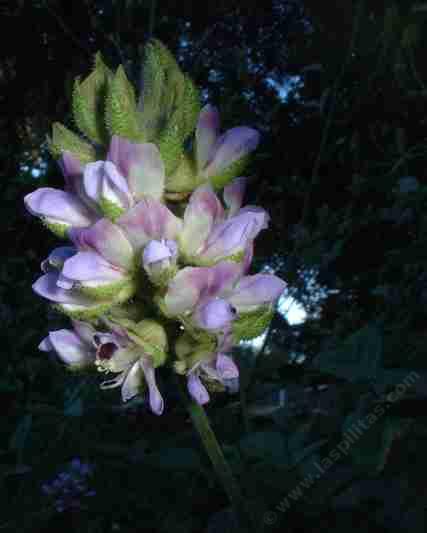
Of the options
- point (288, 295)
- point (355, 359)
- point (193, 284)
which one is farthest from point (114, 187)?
point (288, 295)

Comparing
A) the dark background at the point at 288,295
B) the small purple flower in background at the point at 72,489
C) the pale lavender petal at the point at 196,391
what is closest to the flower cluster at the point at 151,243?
the pale lavender petal at the point at 196,391

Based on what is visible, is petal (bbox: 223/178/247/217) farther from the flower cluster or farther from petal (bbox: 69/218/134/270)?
petal (bbox: 69/218/134/270)

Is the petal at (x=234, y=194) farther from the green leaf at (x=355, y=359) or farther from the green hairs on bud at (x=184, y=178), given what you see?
the green leaf at (x=355, y=359)

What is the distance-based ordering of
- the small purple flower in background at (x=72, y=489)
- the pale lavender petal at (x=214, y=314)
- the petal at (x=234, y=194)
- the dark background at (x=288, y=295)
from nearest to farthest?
the pale lavender petal at (x=214, y=314) → the petal at (x=234, y=194) → the dark background at (x=288, y=295) → the small purple flower in background at (x=72, y=489)

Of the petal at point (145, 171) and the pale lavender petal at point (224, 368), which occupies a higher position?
the petal at point (145, 171)

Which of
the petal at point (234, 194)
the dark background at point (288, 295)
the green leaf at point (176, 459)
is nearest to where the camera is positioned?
the petal at point (234, 194)

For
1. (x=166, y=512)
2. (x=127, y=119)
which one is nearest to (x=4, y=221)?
(x=166, y=512)

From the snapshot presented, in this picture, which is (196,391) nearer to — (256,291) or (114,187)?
(256,291)
